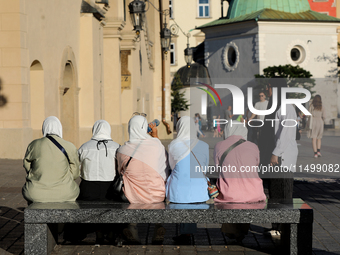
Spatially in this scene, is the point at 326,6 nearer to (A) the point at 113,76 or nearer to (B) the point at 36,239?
(A) the point at 113,76

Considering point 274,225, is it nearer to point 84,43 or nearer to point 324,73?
point 84,43

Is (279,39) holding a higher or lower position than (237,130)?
higher

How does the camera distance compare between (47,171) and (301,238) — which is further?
(47,171)

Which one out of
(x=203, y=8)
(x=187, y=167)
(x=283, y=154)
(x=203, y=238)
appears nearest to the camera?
(x=187, y=167)

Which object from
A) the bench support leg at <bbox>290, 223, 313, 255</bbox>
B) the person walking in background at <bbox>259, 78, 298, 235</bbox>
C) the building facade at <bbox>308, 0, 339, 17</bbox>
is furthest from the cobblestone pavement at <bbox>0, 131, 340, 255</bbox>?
the building facade at <bbox>308, 0, 339, 17</bbox>

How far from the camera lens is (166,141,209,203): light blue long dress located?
20.4 ft

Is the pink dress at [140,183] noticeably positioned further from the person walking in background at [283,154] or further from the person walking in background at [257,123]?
the person walking in background at [257,123]

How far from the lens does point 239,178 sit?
6121 millimetres

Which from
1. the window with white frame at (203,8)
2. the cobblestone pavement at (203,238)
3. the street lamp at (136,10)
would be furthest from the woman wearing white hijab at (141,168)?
the window with white frame at (203,8)

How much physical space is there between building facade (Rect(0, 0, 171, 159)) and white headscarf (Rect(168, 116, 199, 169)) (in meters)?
6.98

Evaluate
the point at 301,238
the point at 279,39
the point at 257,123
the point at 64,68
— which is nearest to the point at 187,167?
the point at 301,238

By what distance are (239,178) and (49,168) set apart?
2.11m

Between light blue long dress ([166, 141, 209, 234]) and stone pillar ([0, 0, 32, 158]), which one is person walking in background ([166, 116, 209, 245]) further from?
stone pillar ([0, 0, 32, 158])

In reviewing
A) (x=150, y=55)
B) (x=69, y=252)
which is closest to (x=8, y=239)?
(x=69, y=252)
